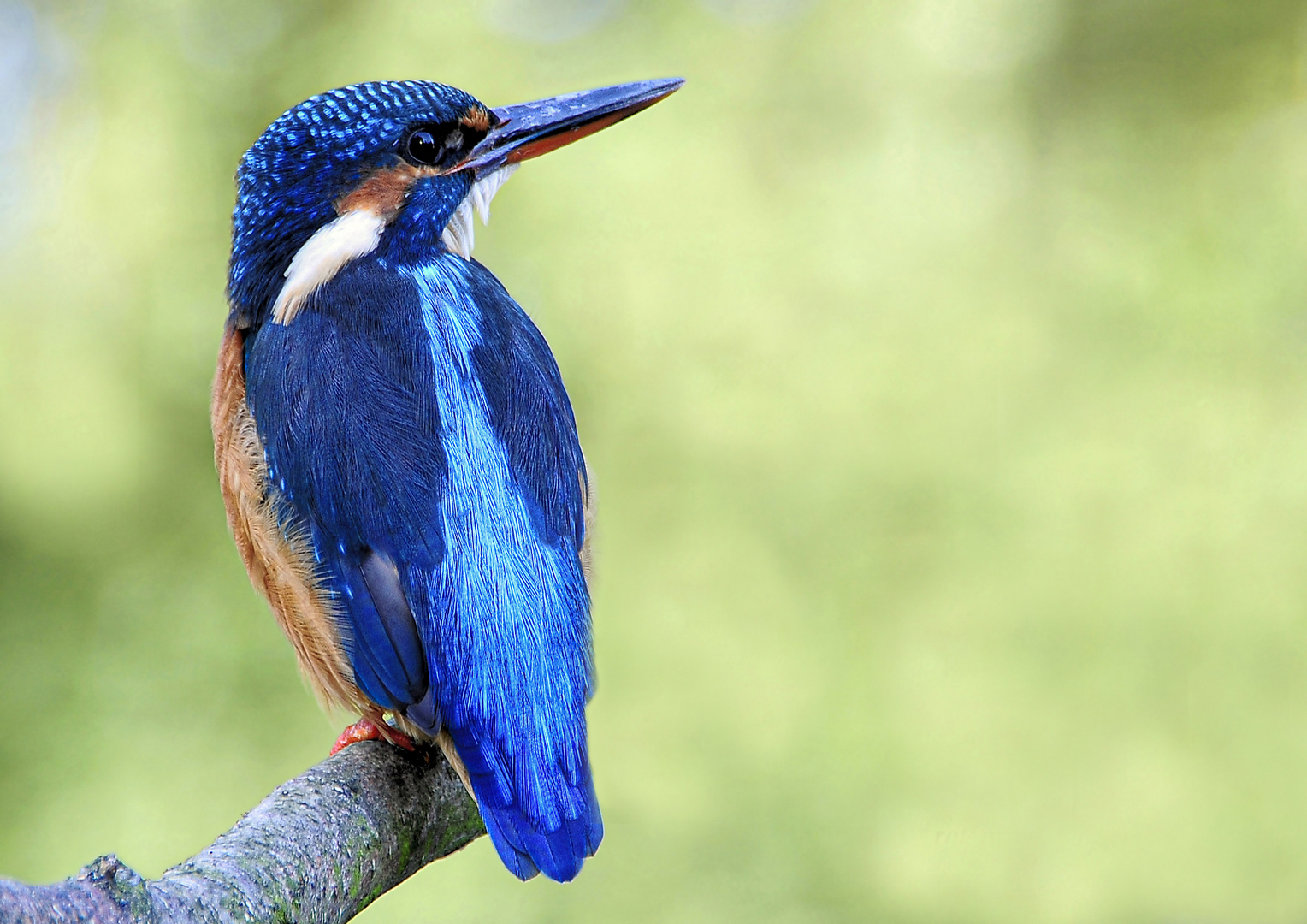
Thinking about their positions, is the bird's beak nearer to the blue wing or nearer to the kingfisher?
the kingfisher

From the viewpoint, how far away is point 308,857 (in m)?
1.33

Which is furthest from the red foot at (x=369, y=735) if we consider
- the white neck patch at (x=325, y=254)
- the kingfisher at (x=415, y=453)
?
the white neck patch at (x=325, y=254)

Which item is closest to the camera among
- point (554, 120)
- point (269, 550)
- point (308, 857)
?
point (308, 857)

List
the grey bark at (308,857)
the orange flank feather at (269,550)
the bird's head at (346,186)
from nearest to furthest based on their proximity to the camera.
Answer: the grey bark at (308,857) < the orange flank feather at (269,550) < the bird's head at (346,186)

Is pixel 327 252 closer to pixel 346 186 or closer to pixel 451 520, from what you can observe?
pixel 346 186

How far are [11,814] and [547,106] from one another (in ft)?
12.8

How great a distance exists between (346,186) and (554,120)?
372mm

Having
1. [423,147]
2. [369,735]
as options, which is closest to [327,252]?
[423,147]

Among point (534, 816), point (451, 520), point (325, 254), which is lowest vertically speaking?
point (534, 816)


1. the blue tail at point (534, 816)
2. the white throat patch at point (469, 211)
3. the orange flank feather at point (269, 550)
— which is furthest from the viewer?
the white throat patch at point (469, 211)

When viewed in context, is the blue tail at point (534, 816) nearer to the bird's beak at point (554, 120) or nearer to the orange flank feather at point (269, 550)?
the orange flank feather at point (269, 550)

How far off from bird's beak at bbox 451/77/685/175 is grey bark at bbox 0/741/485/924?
3.00 feet

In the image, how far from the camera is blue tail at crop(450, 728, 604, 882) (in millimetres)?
1356

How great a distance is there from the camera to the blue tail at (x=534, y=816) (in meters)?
1.36
